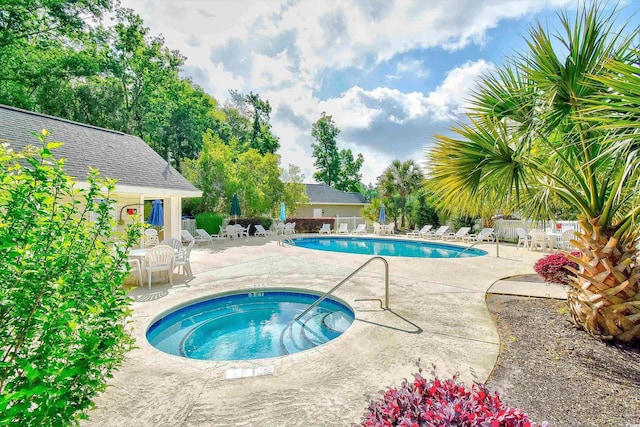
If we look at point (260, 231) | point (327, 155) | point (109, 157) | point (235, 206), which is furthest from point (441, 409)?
point (327, 155)

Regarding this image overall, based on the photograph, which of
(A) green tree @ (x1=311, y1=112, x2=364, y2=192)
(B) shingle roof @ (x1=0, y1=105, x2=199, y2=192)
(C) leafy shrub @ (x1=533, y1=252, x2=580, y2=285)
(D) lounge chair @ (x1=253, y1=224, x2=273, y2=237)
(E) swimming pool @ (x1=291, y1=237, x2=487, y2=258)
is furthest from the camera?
(A) green tree @ (x1=311, y1=112, x2=364, y2=192)

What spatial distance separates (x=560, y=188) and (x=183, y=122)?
3096cm

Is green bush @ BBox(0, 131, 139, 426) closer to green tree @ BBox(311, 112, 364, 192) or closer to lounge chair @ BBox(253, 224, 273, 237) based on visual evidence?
lounge chair @ BBox(253, 224, 273, 237)

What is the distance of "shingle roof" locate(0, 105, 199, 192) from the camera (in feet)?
30.5

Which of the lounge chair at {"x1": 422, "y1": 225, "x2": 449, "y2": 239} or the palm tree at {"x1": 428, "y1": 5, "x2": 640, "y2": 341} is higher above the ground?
the palm tree at {"x1": 428, "y1": 5, "x2": 640, "y2": 341}

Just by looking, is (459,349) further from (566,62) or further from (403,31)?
(403,31)

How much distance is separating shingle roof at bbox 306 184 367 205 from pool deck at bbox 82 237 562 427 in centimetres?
2757

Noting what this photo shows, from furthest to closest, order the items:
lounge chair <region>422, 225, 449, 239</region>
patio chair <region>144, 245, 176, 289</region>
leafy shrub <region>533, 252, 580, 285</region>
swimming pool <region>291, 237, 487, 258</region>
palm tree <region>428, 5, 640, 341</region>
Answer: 1. lounge chair <region>422, 225, 449, 239</region>
2. swimming pool <region>291, 237, 487, 258</region>
3. patio chair <region>144, 245, 176, 289</region>
4. leafy shrub <region>533, 252, 580, 285</region>
5. palm tree <region>428, 5, 640, 341</region>

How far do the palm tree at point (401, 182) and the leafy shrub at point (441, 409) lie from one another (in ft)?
82.6

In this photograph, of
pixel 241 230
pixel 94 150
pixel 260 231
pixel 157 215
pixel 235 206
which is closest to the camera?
pixel 94 150

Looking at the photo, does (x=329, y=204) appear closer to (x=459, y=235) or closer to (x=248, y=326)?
(x=459, y=235)

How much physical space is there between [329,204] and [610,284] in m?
31.4

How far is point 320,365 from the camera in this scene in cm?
377

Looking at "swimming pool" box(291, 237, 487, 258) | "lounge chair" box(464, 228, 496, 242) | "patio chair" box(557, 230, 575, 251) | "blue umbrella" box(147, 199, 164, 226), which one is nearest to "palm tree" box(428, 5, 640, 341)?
"patio chair" box(557, 230, 575, 251)
